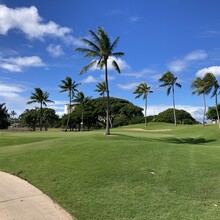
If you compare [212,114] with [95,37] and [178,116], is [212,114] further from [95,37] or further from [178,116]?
[95,37]

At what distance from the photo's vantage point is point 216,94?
45.7m

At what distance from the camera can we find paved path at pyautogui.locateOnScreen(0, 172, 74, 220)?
6.56m

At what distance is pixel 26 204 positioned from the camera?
7441mm

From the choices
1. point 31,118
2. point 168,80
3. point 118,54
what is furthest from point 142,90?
point 31,118

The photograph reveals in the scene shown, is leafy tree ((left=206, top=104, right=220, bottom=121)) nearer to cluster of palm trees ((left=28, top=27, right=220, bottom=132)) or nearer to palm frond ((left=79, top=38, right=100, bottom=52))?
cluster of palm trees ((left=28, top=27, right=220, bottom=132))

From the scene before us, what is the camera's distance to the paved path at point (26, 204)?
6.56 metres

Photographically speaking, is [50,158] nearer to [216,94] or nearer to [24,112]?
[216,94]

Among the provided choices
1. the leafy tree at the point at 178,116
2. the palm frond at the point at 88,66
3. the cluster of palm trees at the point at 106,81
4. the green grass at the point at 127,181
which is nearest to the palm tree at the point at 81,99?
the cluster of palm trees at the point at 106,81

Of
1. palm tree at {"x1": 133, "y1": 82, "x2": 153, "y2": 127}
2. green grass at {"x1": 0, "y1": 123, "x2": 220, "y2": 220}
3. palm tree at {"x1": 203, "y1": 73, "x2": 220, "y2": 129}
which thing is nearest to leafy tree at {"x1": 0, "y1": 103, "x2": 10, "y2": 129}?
palm tree at {"x1": 133, "y1": 82, "x2": 153, "y2": 127}

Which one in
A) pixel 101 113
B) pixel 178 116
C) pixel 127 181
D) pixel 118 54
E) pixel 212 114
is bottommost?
pixel 127 181

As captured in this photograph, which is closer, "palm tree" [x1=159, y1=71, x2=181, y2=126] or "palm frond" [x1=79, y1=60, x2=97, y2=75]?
"palm frond" [x1=79, y1=60, x2=97, y2=75]

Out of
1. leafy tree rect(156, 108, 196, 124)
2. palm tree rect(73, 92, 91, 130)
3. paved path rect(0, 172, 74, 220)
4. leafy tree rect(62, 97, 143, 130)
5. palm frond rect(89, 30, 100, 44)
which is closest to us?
paved path rect(0, 172, 74, 220)

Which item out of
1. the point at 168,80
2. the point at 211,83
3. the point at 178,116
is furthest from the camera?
the point at 178,116

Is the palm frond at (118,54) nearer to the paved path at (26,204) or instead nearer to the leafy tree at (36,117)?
the paved path at (26,204)
